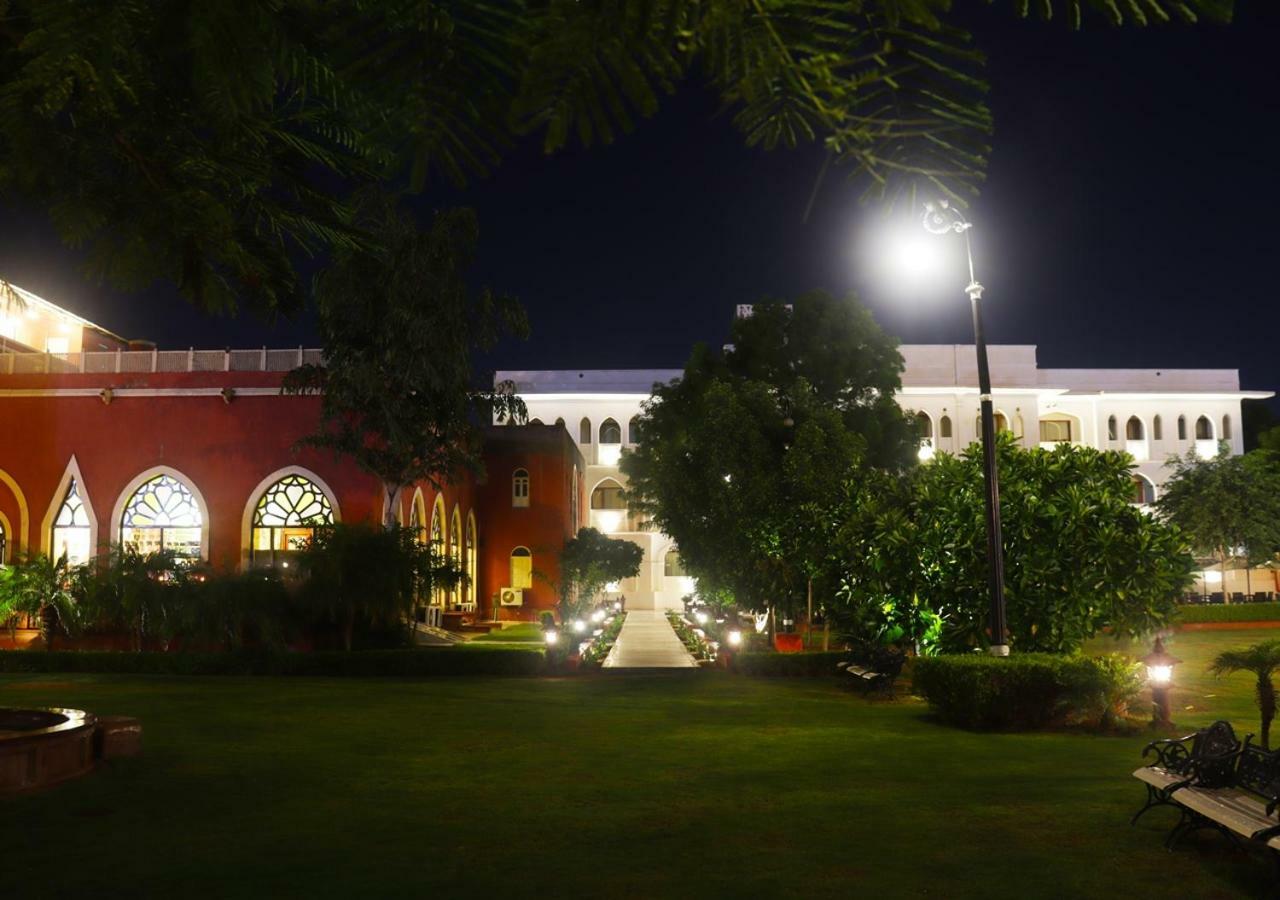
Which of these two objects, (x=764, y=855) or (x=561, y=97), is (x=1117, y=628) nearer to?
(x=764, y=855)

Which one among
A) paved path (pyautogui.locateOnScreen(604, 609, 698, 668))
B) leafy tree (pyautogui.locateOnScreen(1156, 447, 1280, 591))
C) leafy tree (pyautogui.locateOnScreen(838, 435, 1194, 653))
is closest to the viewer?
leafy tree (pyautogui.locateOnScreen(838, 435, 1194, 653))

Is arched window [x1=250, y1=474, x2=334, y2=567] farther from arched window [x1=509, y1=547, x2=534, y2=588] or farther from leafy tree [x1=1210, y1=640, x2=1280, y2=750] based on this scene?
leafy tree [x1=1210, y1=640, x2=1280, y2=750]

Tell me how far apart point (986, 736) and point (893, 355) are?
973 inches

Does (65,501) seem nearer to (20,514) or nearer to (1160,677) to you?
(20,514)

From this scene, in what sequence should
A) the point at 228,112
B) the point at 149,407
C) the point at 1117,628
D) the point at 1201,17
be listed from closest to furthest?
the point at 1201,17 → the point at 228,112 → the point at 1117,628 → the point at 149,407

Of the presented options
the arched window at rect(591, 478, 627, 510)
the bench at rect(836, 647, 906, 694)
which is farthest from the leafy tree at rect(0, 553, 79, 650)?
the arched window at rect(591, 478, 627, 510)

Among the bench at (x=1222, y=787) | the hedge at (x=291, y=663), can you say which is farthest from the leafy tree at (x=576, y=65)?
the hedge at (x=291, y=663)

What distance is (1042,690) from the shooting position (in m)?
12.9

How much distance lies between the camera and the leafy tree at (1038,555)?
1412 cm

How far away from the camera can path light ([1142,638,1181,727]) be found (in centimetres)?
1238

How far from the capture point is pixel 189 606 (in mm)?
21188

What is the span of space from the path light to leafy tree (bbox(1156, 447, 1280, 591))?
36.5 metres

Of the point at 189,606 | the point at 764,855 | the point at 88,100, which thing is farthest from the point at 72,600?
the point at 88,100

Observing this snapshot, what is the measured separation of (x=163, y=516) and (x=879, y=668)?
19401mm
